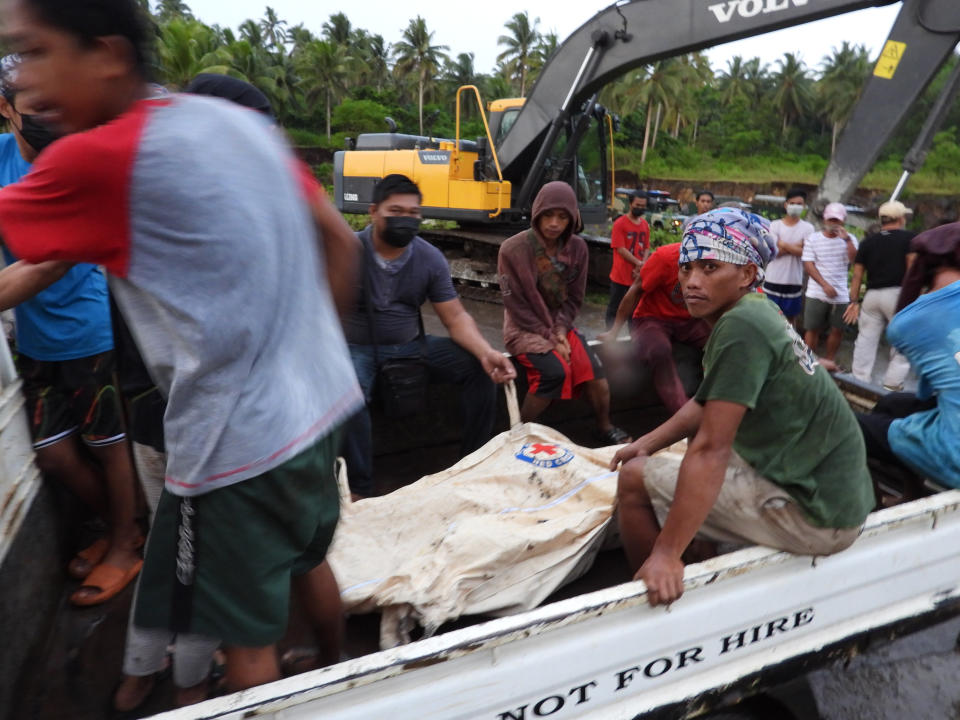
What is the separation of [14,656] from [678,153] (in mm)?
47873

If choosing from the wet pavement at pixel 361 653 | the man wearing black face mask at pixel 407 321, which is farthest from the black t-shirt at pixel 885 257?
the man wearing black face mask at pixel 407 321

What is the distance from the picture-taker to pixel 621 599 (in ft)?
5.81

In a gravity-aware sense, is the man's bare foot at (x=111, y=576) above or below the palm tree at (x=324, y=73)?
below

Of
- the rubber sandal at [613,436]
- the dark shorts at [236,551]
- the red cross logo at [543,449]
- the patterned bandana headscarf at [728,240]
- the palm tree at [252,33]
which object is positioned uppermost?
the palm tree at [252,33]

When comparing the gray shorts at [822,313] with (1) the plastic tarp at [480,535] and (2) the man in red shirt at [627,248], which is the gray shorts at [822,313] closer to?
(2) the man in red shirt at [627,248]

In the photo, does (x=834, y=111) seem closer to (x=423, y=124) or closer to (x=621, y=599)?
(x=423, y=124)

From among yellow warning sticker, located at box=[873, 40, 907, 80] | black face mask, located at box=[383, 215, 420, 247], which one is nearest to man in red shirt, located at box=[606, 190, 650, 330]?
yellow warning sticker, located at box=[873, 40, 907, 80]

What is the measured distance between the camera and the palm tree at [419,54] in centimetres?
5388

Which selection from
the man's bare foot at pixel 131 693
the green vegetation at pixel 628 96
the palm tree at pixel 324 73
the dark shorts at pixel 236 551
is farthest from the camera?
the palm tree at pixel 324 73

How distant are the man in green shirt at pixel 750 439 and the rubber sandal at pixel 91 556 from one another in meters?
1.96

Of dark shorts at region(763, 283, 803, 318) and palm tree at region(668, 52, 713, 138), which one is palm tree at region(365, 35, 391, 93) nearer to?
palm tree at region(668, 52, 713, 138)

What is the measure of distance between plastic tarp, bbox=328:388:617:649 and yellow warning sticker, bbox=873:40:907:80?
5231mm

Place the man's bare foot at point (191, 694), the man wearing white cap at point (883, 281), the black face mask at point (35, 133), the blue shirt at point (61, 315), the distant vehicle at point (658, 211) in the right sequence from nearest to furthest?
the man's bare foot at point (191, 694)
the black face mask at point (35, 133)
the blue shirt at point (61, 315)
the man wearing white cap at point (883, 281)
the distant vehicle at point (658, 211)

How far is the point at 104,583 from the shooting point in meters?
2.47
